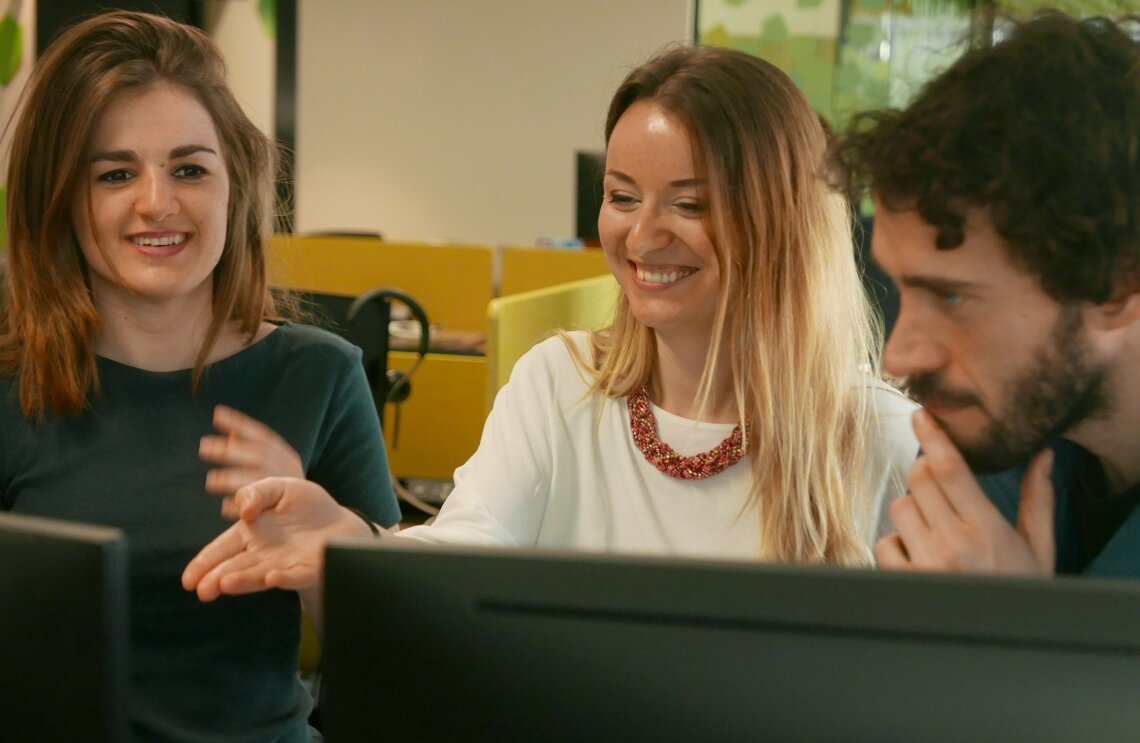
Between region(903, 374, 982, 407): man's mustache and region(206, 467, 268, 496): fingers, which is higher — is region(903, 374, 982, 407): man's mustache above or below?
above

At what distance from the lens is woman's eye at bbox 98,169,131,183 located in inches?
60.1

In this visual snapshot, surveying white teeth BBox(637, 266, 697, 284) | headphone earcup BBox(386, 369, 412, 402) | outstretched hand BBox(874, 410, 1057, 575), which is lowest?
headphone earcup BBox(386, 369, 412, 402)

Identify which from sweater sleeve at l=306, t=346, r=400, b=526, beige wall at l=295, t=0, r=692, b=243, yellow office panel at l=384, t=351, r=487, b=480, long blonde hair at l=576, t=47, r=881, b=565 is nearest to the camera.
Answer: long blonde hair at l=576, t=47, r=881, b=565

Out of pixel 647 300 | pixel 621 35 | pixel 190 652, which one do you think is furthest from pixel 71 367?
pixel 621 35

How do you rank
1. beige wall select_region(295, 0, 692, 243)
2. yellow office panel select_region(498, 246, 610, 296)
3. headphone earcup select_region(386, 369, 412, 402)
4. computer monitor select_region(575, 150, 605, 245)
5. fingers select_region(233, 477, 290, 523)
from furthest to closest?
beige wall select_region(295, 0, 692, 243) → computer monitor select_region(575, 150, 605, 245) → yellow office panel select_region(498, 246, 610, 296) → headphone earcup select_region(386, 369, 412, 402) → fingers select_region(233, 477, 290, 523)

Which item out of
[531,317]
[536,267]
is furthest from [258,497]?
[536,267]

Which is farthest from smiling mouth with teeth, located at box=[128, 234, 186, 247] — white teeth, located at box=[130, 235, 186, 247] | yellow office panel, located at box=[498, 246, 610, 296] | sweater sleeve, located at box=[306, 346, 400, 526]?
yellow office panel, located at box=[498, 246, 610, 296]

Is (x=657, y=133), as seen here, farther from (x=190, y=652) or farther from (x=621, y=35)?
(x=621, y=35)

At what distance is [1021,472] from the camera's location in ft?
3.54

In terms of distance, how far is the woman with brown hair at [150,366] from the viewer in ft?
4.84

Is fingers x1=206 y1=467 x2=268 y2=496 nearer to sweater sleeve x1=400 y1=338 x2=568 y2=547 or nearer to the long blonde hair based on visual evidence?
sweater sleeve x1=400 y1=338 x2=568 y2=547

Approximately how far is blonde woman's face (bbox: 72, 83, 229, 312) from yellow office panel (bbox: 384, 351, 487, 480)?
2.62m

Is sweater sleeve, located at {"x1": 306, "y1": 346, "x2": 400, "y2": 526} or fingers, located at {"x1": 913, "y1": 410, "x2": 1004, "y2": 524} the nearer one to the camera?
fingers, located at {"x1": 913, "y1": 410, "x2": 1004, "y2": 524}

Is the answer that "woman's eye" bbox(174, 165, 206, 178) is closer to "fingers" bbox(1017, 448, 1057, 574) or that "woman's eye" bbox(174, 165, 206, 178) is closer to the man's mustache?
the man's mustache
